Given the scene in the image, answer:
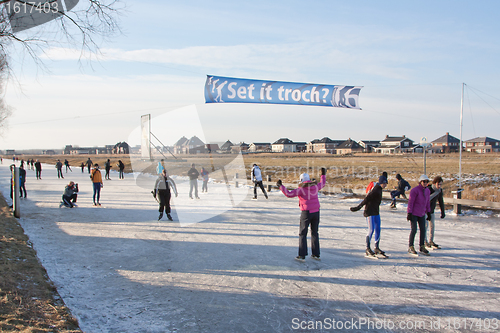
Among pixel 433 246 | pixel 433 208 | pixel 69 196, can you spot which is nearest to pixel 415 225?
pixel 433 208

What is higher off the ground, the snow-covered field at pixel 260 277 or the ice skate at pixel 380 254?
the ice skate at pixel 380 254

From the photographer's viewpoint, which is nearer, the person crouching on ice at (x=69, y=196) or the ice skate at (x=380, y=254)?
the ice skate at (x=380, y=254)

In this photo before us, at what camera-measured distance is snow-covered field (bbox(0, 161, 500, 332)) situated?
4.11 m

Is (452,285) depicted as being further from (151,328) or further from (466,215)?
(466,215)

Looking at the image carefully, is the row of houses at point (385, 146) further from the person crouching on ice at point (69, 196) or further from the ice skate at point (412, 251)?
the ice skate at point (412, 251)

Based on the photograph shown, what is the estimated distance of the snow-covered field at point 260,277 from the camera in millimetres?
4105

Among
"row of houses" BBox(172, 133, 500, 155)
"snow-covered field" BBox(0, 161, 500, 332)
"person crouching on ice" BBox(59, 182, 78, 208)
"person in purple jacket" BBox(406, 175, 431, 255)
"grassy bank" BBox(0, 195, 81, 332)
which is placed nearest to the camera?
"grassy bank" BBox(0, 195, 81, 332)

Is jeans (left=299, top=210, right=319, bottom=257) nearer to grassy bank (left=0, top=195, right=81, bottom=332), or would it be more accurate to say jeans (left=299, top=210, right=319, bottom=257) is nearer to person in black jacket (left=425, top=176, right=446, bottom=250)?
person in black jacket (left=425, top=176, right=446, bottom=250)

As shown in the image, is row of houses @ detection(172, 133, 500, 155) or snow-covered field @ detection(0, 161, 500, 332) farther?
row of houses @ detection(172, 133, 500, 155)

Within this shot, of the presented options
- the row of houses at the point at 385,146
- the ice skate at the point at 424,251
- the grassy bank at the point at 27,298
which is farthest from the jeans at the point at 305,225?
the row of houses at the point at 385,146

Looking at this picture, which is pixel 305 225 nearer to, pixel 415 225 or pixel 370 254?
pixel 370 254

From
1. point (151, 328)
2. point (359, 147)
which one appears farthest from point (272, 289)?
point (359, 147)

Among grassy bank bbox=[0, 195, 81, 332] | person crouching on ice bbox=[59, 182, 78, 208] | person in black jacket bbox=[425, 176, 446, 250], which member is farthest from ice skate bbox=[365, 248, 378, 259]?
person crouching on ice bbox=[59, 182, 78, 208]

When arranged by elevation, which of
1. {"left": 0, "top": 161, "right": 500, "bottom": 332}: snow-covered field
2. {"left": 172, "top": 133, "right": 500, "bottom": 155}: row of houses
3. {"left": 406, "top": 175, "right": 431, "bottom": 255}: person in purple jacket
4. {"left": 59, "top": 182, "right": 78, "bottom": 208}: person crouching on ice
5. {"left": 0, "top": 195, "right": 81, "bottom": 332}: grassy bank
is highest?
{"left": 172, "top": 133, "right": 500, "bottom": 155}: row of houses
